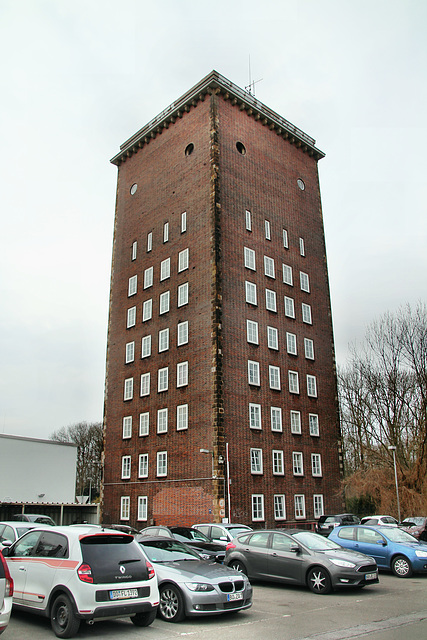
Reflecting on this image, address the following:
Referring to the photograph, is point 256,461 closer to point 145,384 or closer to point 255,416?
point 255,416

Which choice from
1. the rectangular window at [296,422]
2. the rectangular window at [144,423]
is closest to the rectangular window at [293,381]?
the rectangular window at [296,422]

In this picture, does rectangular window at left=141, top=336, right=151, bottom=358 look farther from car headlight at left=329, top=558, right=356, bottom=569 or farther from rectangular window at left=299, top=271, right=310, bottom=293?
car headlight at left=329, top=558, right=356, bottom=569

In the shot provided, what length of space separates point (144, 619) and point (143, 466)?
94.0 ft

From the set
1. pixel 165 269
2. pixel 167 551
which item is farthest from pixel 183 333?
pixel 167 551

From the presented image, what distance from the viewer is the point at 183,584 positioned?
10.7m

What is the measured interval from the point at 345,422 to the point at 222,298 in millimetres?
22688

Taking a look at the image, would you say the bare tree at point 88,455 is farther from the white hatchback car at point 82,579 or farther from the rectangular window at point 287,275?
the white hatchback car at point 82,579

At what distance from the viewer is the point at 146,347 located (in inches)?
1597

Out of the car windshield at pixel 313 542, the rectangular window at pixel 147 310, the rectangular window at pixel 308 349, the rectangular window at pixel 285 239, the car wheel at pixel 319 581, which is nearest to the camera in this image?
the car wheel at pixel 319 581

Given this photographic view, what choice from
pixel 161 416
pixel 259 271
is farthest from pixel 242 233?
pixel 161 416

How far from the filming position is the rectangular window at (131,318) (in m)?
42.8

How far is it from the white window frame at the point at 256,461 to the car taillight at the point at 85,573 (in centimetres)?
2578

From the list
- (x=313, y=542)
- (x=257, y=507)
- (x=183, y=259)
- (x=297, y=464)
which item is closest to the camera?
(x=313, y=542)

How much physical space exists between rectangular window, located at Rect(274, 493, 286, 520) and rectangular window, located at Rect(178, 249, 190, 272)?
16.4 m
